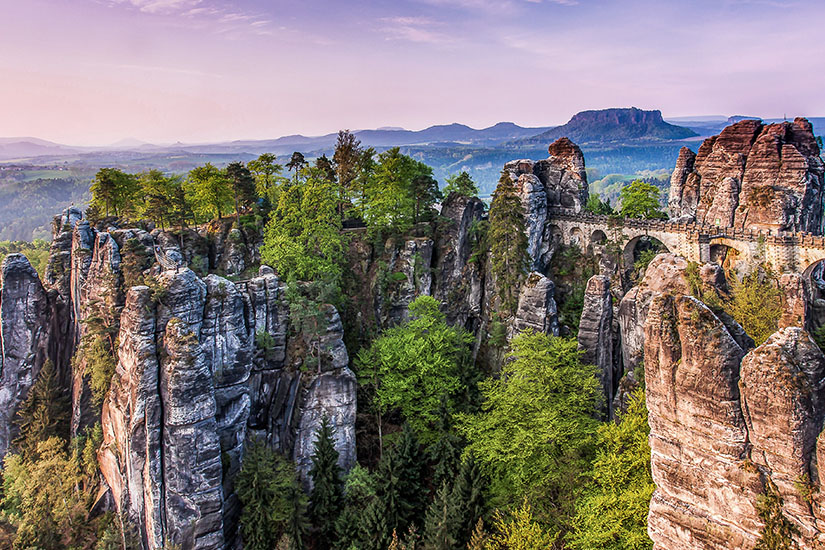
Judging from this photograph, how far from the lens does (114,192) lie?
43719 millimetres

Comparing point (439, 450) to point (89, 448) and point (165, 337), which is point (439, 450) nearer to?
point (165, 337)

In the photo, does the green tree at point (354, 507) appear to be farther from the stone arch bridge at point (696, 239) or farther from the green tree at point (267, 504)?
the stone arch bridge at point (696, 239)

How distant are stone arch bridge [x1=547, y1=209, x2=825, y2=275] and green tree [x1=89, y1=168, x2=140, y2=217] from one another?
3683 cm

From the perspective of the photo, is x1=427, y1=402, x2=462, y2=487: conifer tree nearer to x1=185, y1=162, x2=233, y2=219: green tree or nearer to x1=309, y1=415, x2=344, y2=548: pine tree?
x1=309, y1=415, x2=344, y2=548: pine tree

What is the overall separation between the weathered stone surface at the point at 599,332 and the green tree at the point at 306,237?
654 inches

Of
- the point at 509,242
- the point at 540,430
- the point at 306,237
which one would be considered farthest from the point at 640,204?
the point at 540,430

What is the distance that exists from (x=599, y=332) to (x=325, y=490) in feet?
62.3

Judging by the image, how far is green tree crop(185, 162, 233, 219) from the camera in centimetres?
4115

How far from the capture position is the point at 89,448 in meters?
31.7

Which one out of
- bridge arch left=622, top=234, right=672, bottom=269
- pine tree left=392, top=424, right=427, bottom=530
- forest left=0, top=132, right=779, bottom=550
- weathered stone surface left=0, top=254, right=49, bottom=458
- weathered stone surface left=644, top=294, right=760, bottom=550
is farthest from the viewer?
bridge arch left=622, top=234, right=672, bottom=269

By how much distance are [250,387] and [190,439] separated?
5544mm

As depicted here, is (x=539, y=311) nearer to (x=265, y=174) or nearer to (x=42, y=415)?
(x=265, y=174)

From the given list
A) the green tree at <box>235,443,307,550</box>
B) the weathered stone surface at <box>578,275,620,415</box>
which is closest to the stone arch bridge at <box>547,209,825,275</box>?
the weathered stone surface at <box>578,275,620,415</box>

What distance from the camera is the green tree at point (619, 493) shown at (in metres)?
18.0
